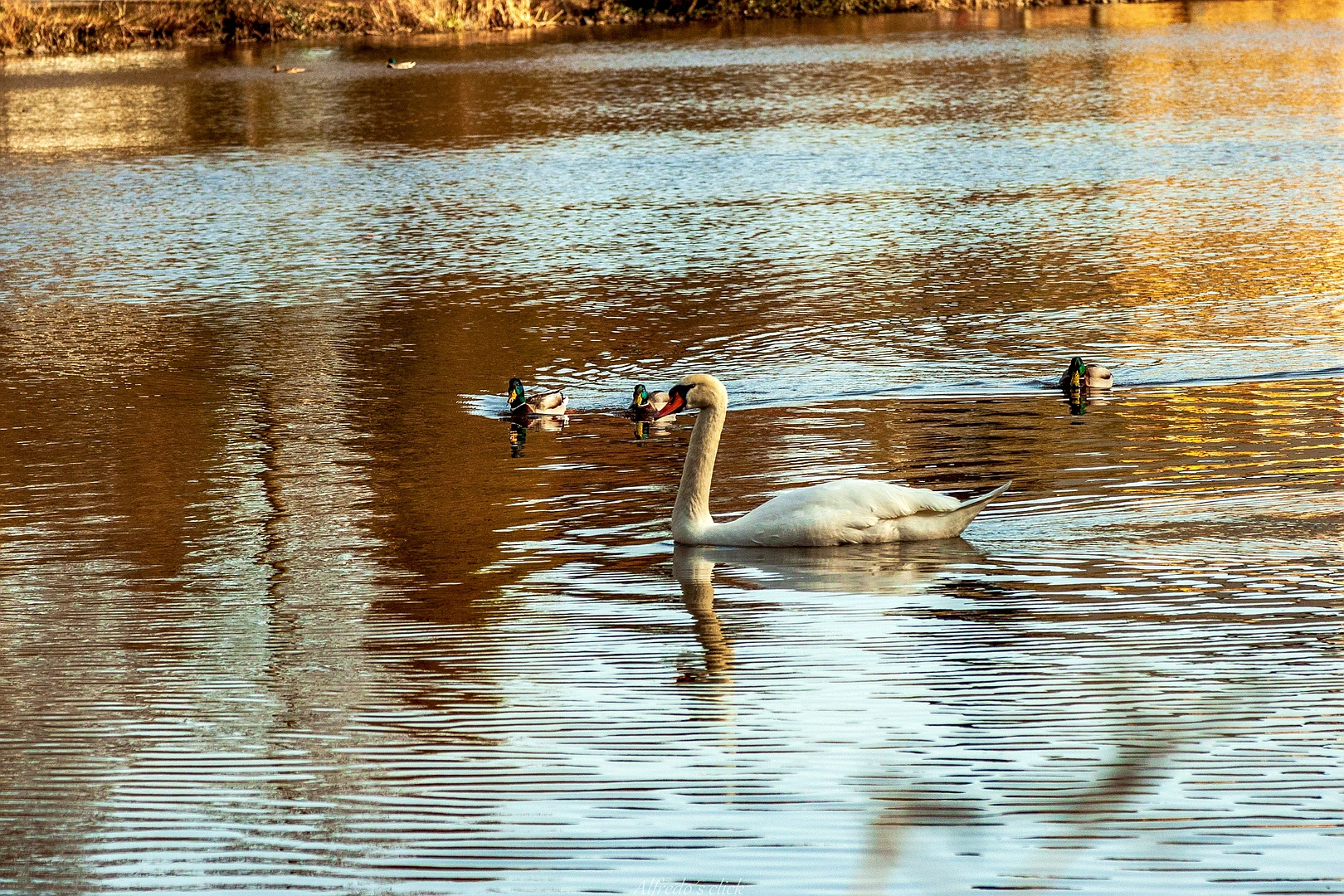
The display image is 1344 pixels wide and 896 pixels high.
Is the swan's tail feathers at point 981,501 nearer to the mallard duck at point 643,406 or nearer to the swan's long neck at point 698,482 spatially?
the swan's long neck at point 698,482

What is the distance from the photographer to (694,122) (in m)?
38.5

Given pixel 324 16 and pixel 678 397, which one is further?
pixel 324 16

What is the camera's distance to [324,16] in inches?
2721

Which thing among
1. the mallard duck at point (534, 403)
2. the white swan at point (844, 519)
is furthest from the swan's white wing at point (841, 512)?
the mallard duck at point (534, 403)

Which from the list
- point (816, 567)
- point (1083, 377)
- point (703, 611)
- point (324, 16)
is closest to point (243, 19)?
point (324, 16)

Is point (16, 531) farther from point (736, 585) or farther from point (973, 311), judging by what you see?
point (973, 311)

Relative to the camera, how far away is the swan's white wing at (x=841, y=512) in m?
9.09

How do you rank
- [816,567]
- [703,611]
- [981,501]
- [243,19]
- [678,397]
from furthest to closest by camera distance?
[243,19] < [678,397] < [981,501] < [816,567] < [703,611]

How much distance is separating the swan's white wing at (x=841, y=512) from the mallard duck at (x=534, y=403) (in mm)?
4365

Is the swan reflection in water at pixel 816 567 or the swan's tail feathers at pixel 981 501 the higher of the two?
the swan's tail feathers at pixel 981 501

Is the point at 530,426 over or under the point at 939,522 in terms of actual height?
under

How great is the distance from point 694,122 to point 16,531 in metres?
29.2

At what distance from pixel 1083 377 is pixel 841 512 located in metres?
4.79

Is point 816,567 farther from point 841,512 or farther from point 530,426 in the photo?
point 530,426
